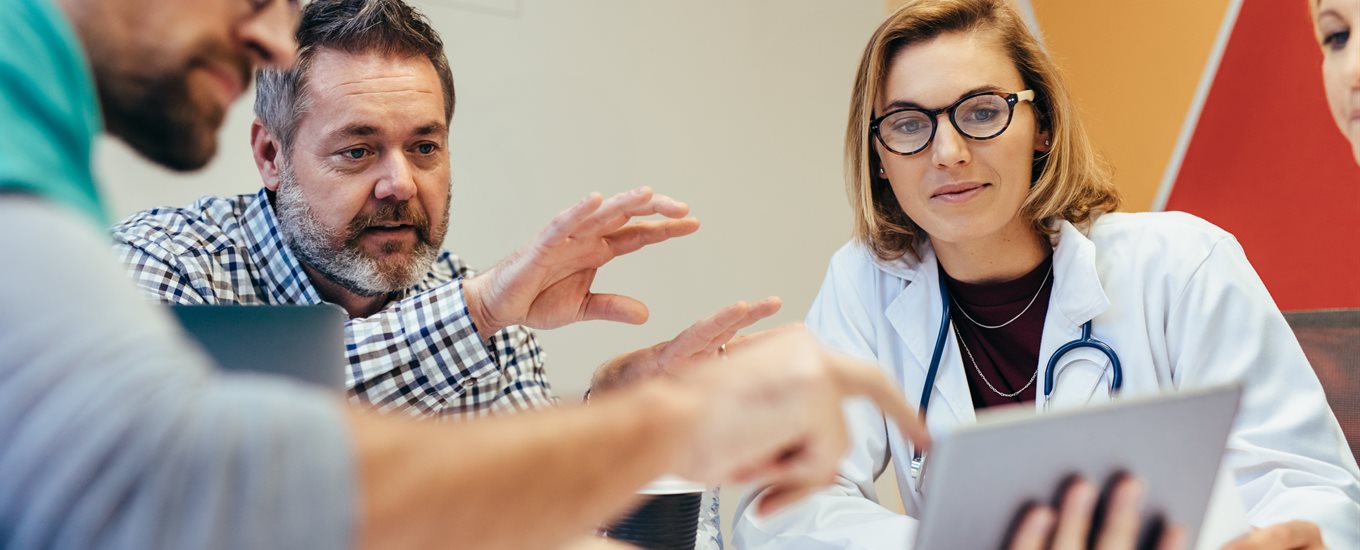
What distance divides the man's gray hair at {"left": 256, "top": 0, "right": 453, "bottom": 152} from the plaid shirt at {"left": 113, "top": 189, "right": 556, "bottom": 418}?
0.68 feet

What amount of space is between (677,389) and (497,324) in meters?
1.28

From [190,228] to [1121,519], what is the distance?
1698 millimetres

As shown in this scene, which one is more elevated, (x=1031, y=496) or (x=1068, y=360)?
(x=1031, y=496)

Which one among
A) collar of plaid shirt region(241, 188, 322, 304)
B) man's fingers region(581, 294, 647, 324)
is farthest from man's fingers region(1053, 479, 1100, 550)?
collar of plaid shirt region(241, 188, 322, 304)

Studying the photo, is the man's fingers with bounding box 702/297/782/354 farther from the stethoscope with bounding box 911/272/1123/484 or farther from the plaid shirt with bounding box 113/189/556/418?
the plaid shirt with bounding box 113/189/556/418

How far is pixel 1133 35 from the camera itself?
122 inches

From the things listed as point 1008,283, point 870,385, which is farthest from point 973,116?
point 870,385

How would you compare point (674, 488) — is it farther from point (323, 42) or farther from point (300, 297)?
point (323, 42)

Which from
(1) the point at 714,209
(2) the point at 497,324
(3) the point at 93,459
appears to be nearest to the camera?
(3) the point at 93,459

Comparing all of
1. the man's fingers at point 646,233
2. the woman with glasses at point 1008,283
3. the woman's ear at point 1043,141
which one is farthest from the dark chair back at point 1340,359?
the man's fingers at point 646,233

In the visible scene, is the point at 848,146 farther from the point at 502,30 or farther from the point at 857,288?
the point at 502,30

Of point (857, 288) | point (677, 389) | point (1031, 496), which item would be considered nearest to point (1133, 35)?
point (857, 288)

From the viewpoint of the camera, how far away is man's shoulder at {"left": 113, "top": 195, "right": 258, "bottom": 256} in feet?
6.01

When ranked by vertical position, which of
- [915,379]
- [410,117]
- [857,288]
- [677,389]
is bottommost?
[915,379]
